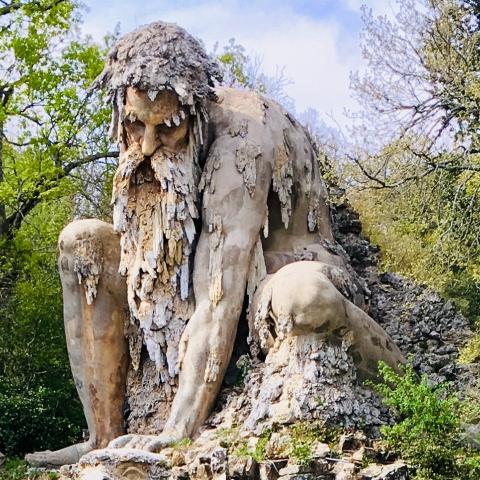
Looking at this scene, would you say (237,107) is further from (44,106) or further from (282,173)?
(44,106)

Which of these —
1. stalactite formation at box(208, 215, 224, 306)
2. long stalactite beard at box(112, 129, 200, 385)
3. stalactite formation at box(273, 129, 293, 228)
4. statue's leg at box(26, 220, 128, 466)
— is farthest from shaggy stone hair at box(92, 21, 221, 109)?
statue's leg at box(26, 220, 128, 466)

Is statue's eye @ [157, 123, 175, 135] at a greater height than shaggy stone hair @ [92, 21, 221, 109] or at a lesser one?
lesser

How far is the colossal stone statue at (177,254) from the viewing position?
620 centimetres

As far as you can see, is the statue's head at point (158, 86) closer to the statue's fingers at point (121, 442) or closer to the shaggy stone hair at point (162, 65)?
the shaggy stone hair at point (162, 65)

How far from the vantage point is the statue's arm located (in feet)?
20.0

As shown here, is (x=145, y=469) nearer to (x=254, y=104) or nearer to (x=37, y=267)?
(x=254, y=104)

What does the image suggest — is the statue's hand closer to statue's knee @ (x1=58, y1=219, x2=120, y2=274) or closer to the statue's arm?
the statue's arm

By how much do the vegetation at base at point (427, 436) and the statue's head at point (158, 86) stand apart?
7.01ft

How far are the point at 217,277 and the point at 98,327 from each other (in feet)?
3.21

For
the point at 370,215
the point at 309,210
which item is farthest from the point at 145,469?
the point at 370,215

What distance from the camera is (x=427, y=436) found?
17.8ft

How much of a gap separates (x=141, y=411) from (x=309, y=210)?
6.15 ft

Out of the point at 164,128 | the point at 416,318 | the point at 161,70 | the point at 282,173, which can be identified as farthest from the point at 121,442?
the point at 416,318

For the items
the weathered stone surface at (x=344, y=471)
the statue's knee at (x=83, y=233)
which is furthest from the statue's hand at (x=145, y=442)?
the statue's knee at (x=83, y=233)
